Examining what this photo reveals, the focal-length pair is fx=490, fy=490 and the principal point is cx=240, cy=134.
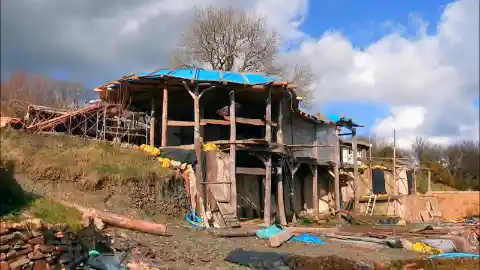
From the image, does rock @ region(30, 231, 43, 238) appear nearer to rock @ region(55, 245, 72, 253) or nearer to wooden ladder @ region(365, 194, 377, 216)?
→ rock @ region(55, 245, 72, 253)

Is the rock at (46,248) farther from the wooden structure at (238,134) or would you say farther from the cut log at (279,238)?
the wooden structure at (238,134)

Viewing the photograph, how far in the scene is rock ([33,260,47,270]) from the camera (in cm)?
796

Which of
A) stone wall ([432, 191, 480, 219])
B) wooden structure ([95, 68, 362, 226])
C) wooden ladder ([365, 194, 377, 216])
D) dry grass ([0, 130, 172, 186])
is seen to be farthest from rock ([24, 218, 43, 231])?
stone wall ([432, 191, 480, 219])

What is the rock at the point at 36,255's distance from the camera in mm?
7880

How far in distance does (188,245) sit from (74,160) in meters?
5.39

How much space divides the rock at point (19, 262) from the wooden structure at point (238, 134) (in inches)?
375

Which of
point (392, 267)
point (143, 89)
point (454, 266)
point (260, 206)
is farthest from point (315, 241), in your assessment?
point (143, 89)

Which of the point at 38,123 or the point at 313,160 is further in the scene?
the point at 313,160

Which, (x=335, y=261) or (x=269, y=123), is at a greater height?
(x=269, y=123)

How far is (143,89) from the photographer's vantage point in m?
20.8

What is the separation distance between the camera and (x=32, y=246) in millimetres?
Answer: 8000

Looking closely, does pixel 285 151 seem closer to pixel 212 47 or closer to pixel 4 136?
pixel 4 136

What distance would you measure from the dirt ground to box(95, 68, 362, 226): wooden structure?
3.01m

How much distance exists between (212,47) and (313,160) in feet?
46.6
